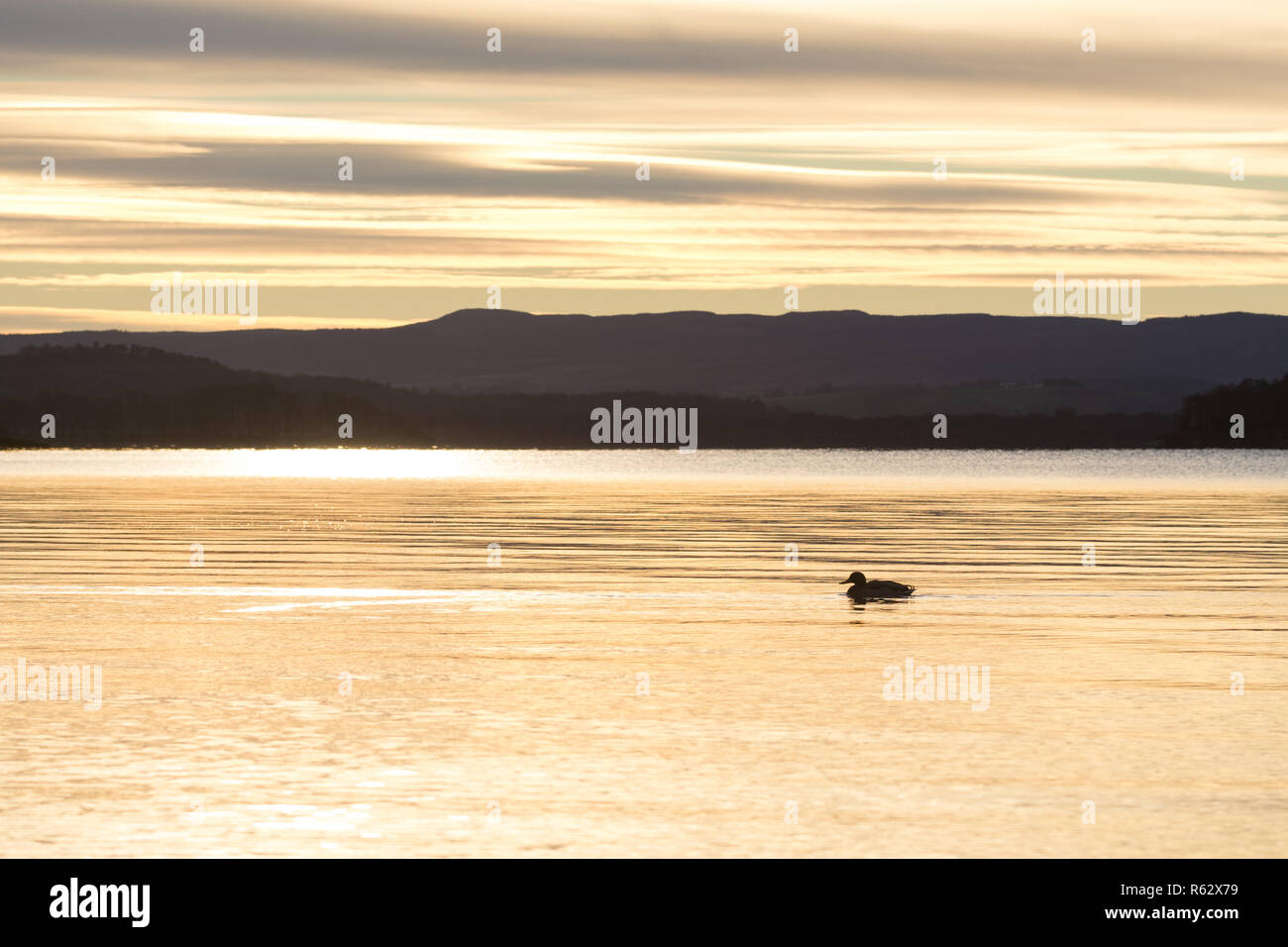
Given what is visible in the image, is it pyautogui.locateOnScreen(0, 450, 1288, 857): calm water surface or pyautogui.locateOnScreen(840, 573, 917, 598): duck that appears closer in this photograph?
pyautogui.locateOnScreen(0, 450, 1288, 857): calm water surface

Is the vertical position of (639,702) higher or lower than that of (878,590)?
lower

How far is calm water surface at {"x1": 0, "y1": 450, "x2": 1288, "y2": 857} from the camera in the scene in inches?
770

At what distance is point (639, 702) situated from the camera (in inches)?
1088

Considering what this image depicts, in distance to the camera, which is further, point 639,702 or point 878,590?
point 878,590

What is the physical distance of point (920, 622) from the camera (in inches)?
1544

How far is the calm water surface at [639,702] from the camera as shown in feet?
64.1

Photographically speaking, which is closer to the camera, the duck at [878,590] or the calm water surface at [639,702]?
the calm water surface at [639,702]

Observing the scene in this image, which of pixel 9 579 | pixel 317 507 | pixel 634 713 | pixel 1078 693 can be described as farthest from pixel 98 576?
pixel 317 507
